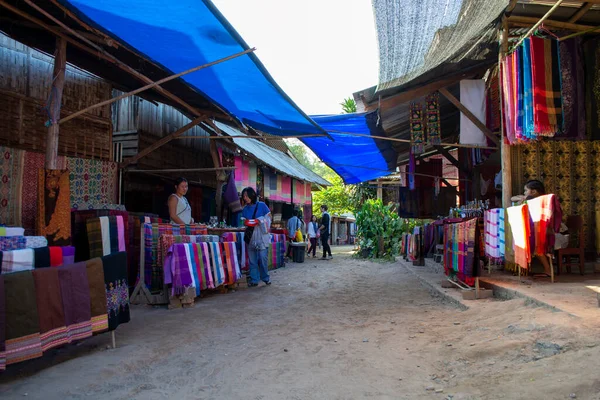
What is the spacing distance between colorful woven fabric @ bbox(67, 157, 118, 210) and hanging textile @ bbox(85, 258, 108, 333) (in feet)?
12.6

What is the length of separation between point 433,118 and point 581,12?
317 cm

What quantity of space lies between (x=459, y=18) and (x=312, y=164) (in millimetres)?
60549

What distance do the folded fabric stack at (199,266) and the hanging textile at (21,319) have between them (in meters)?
2.69

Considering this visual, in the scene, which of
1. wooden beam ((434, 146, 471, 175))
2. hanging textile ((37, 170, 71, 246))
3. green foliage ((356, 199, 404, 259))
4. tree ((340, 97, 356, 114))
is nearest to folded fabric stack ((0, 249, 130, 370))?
hanging textile ((37, 170, 71, 246))

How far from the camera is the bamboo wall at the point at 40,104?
645cm

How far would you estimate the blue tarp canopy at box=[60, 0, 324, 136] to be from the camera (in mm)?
4426

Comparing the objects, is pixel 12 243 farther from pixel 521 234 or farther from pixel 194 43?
pixel 521 234

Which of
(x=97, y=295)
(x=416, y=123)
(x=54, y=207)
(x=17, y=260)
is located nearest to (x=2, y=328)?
(x=17, y=260)

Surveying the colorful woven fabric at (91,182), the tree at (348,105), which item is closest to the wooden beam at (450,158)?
the colorful woven fabric at (91,182)

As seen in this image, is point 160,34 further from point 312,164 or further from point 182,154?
point 312,164

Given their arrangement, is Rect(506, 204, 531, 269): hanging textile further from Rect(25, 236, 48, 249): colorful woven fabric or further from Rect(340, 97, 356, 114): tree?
Rect(340, 97, 356, 114): tree

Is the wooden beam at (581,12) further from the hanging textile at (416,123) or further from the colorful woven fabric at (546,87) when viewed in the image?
the hanging textile at (416,123)

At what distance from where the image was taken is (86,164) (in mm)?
7617

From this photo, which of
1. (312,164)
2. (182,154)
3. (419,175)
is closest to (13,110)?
(182,154)
